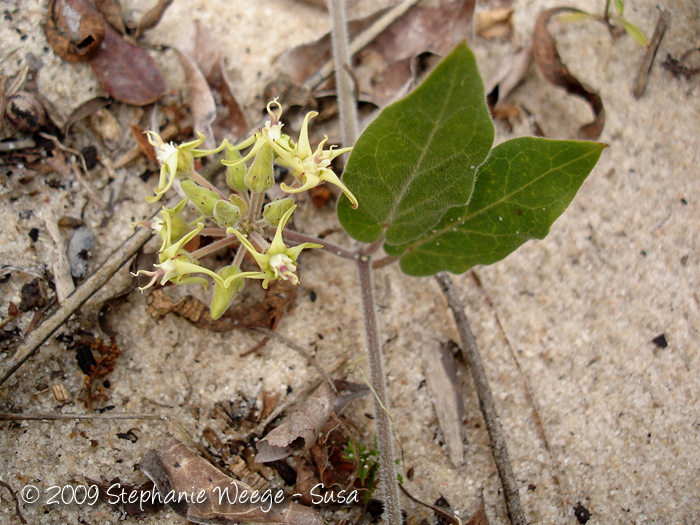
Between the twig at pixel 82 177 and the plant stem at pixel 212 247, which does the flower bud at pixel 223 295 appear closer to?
the plant stem at pixel 212 247

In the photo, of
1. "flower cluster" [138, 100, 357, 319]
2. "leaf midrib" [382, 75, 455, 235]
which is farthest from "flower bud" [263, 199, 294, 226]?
"leaf midrib" [382, 75, 455, 235]

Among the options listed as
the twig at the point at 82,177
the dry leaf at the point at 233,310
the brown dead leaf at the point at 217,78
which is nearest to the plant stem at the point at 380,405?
the dry leaf at the point at 233,310

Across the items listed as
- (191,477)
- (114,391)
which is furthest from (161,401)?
(191,477)

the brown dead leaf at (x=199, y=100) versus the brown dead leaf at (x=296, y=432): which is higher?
the brown dead leaf at (x=199, y=100)

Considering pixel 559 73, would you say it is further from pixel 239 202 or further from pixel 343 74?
pixel 239 202

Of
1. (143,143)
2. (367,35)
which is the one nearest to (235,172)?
(143,143)

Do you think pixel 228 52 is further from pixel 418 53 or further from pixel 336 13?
pixel 418 53

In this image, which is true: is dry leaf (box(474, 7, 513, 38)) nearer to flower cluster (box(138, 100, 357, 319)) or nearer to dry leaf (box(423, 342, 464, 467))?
flower cluster (box(138, 100, 357, 319))
